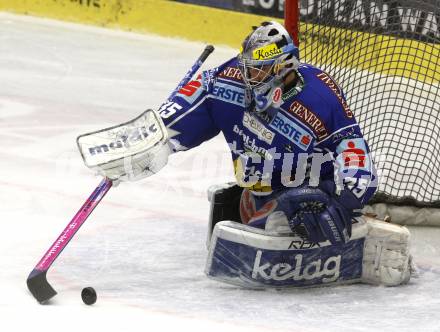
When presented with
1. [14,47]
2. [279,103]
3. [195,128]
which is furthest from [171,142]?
[14,47]

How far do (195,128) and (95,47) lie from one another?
431 cm

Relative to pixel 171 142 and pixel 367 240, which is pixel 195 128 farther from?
pixel 367 240

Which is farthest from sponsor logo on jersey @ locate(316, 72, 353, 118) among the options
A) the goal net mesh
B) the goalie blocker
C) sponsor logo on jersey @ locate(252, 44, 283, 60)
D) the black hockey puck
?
the black hockey puck

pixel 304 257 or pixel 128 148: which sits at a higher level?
pixel 128 148

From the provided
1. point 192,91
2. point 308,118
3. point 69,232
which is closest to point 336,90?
point 308,118

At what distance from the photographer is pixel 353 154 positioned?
12.8 feet

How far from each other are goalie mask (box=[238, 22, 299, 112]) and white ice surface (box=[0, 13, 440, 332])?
2.24 feet

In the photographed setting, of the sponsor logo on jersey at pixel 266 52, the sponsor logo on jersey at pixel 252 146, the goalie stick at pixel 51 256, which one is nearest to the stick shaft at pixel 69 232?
the goalie stick at pixel 51 256

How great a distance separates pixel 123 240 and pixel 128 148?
690mm

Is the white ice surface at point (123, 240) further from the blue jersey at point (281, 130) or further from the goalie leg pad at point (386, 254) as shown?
the blue jersey at point (281, 130)

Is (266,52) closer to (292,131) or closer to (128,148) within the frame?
(292,131)

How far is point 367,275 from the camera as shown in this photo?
408cm

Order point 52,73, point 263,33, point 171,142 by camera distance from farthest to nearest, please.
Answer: point 52,73, point 171,142, point 263,33

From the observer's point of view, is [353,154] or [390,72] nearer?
[353,154]
